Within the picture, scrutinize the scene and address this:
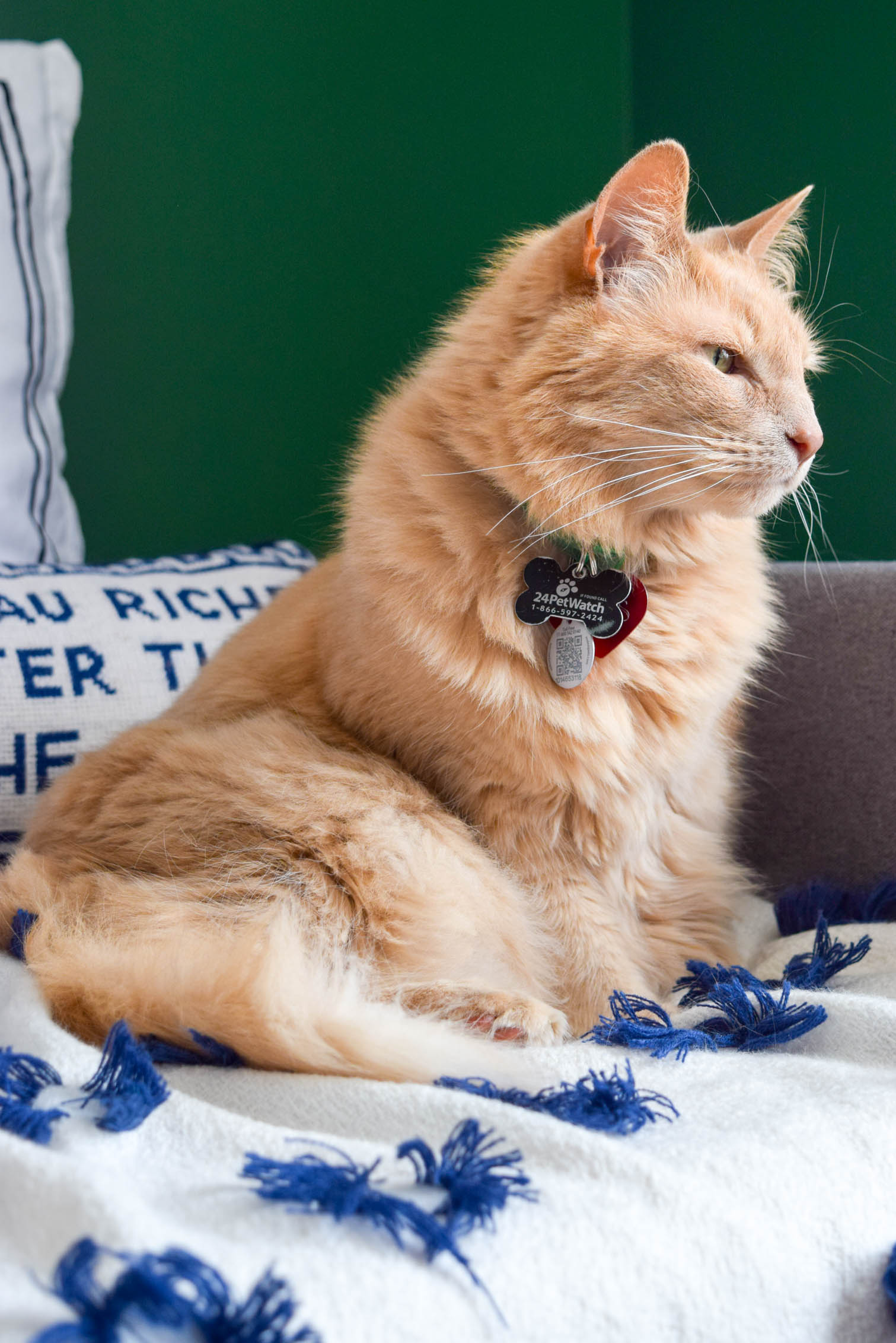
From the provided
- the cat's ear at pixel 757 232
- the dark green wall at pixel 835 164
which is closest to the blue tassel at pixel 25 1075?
the cat's ear at pixel 757 232

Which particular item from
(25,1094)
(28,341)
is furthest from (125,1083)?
(28,341)

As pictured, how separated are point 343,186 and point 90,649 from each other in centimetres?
134

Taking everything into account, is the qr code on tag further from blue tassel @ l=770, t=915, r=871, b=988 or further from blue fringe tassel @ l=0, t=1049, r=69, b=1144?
blue fringe tassel @ l=0, t=1049, r=69, b=1144

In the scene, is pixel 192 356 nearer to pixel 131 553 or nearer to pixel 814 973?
pixel 131 553

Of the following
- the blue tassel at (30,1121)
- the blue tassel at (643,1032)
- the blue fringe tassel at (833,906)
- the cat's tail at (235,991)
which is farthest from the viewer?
the blue fringe tassel at (833,906)

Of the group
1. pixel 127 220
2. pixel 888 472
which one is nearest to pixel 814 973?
pixel 888 472

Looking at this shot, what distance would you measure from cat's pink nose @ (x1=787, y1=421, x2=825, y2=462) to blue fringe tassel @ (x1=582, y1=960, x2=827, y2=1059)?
56 cm

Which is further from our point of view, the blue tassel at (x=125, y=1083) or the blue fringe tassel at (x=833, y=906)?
the blue fringe tassel at (x=833, y=906)

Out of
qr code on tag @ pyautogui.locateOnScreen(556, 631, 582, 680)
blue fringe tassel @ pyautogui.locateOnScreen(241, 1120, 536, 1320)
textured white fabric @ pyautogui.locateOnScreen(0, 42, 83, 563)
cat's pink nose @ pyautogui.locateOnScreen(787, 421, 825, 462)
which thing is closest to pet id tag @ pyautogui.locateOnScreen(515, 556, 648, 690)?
qr code on tag @ pyautogui.locateOnScreen(556, 631, 582, 680)

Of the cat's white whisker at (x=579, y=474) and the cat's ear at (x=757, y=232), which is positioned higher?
the cat's ear at (x=757, y=232)

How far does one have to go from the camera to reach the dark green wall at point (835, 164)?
6.69 feet

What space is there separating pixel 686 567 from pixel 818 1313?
2.60ft

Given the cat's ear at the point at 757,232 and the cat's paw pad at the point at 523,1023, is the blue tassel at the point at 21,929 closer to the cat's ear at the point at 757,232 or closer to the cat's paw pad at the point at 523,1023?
the cat's paw pad at the point at 523,1023

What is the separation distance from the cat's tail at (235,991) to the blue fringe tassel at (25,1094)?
0.09m
